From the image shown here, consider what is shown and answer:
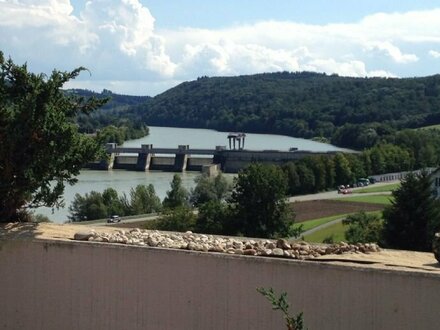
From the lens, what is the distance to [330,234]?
31.3 meters

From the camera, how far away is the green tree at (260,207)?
2706cm

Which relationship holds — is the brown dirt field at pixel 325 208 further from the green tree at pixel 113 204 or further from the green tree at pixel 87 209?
the green tree at pixel 87 209

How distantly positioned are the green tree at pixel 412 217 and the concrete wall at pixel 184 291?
9409mm

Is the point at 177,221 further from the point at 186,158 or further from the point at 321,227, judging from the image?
the point at 186,158

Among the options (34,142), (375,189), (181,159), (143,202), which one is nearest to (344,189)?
(375,189)

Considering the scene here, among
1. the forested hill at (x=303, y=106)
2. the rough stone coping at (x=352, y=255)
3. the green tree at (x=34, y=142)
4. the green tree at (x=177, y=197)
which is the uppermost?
the forested hill at (x=303, y=106)

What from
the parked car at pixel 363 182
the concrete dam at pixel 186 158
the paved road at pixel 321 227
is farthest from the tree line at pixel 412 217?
the concrete dam at pixel 186 158

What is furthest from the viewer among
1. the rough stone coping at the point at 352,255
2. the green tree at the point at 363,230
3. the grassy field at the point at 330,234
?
the grassy field at the point at 330,234

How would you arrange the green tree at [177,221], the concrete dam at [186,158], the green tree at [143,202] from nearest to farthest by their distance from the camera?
the green tree at [177,221], the green tree at [143,202], the concrete dam at [186,158]

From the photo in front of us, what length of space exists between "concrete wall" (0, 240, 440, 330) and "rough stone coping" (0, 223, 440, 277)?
6.3 inches

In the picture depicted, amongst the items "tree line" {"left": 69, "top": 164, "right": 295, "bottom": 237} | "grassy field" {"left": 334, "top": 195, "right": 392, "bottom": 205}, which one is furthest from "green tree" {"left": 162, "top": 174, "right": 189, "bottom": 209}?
"tree line" {"left": 69, "top": 164, "right": 295, "bottom": 237}

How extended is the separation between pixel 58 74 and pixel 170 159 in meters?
74.6

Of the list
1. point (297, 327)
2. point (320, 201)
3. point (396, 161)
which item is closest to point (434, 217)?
point (297, 327)

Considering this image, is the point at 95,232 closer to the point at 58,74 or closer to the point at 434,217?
the point at 58,74
